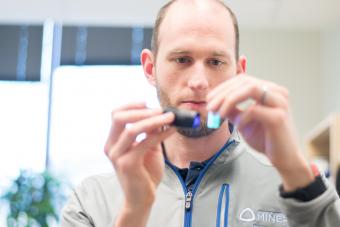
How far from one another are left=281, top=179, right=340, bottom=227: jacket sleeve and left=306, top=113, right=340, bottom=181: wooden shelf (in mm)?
1836

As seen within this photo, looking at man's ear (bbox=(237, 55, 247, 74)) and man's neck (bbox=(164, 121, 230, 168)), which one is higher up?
man's ear (bbox=(237, 55, 247, 74))

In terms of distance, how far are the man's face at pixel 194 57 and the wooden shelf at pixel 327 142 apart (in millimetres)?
1661

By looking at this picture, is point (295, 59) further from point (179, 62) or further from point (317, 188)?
point (317, 188)

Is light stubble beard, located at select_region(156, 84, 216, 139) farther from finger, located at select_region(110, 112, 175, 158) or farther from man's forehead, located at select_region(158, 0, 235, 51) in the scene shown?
finger, located at select_region(110, 112, 175, 158)

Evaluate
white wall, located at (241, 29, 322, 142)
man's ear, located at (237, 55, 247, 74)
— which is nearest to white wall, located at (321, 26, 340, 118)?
white wall, located at (241, 29, 322, 142)

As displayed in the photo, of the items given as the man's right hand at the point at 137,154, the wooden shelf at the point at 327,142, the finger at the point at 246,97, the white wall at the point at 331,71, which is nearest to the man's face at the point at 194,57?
the man's right hand at the point at 137,154

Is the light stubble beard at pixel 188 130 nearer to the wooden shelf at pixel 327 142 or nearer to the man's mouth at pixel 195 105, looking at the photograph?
the man's mouth at pixel 195 105

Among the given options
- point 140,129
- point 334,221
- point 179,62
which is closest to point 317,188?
point 334,221

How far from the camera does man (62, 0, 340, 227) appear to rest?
0.87m

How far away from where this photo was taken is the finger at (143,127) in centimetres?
86

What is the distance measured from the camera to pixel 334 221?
0.90 metres

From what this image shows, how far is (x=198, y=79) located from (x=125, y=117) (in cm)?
29

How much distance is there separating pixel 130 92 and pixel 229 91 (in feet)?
12.0

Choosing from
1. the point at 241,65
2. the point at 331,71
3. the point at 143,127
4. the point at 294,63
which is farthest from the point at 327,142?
the point at 143,127
